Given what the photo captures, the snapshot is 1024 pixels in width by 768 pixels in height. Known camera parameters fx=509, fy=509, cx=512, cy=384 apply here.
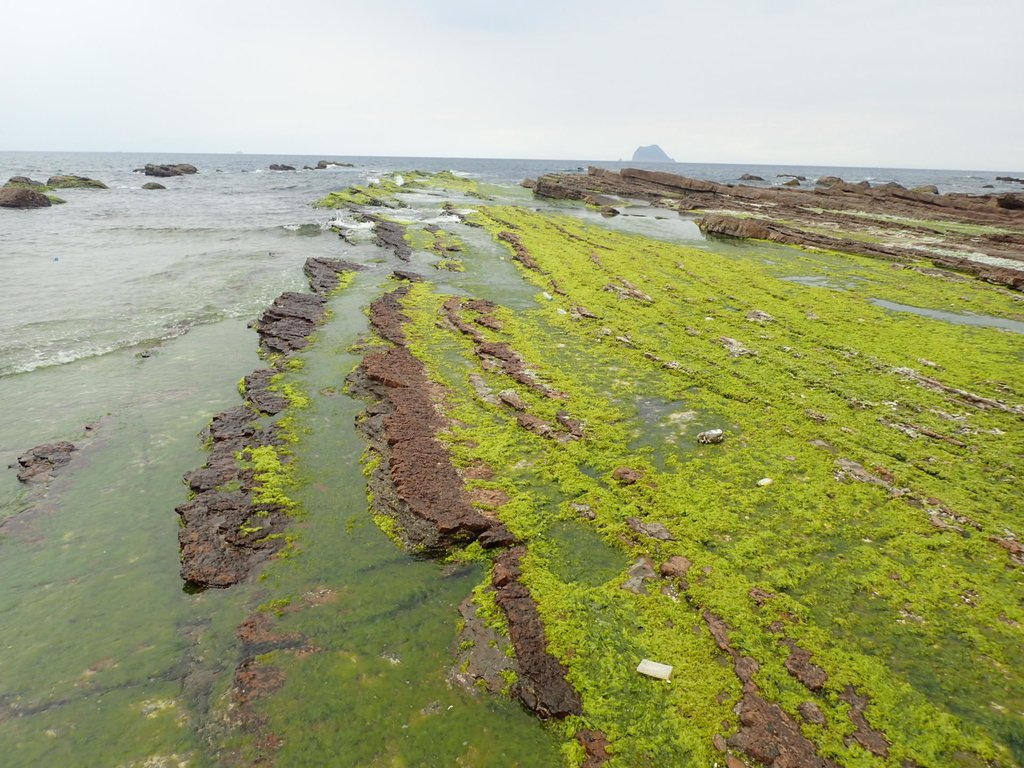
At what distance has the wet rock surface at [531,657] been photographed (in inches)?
217

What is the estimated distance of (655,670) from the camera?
580cm

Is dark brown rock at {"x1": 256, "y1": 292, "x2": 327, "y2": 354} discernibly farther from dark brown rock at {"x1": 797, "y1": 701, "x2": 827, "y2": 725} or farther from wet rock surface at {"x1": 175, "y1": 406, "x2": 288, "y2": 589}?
dark brown rock at {"x1": 797, "y1": 701, "x2": 827, "y2": 725}

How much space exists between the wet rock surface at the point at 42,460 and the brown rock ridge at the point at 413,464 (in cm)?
544

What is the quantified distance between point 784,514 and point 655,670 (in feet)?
13.5

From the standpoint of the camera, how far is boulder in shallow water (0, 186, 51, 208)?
49.3 metres

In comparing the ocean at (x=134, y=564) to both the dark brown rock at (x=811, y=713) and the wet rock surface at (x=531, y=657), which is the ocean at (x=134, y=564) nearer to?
the wet rock surface at (x=531, y=657)

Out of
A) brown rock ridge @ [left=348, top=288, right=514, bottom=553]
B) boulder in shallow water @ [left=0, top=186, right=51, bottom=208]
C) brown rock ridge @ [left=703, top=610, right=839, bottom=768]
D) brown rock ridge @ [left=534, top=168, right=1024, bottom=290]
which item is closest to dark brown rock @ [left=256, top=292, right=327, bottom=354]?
brown rock ridge @ [left=348, top=288, right=514, bottom=553]

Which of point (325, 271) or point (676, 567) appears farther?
point (325, 271)

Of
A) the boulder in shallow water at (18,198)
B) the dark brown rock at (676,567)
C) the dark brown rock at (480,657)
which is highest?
the boulder in shallow water at (18,198)

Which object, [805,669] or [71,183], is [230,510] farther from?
[71,183]

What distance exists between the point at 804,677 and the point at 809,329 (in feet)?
47.6

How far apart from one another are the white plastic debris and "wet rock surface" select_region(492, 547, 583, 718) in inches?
32.4

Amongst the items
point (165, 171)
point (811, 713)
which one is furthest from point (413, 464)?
point (165, 171)

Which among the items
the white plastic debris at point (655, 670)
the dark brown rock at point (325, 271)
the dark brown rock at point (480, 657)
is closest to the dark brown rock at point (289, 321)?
the dark brown rock at point (325, 271)
